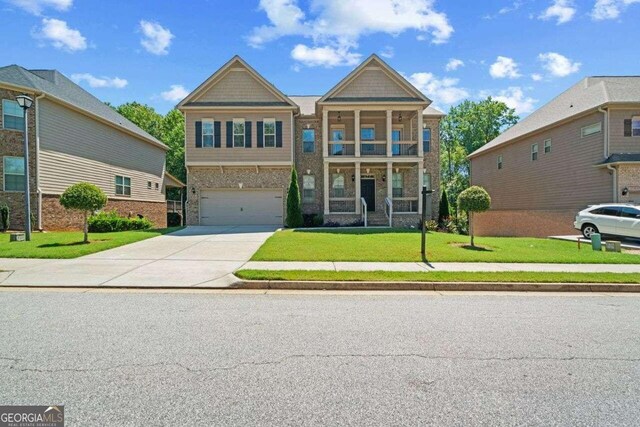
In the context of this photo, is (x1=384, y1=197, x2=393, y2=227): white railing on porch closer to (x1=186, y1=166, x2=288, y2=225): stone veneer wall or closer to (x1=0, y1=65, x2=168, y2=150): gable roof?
(x1=186, y1=166, x2=288, y2=225): stone veneer wall

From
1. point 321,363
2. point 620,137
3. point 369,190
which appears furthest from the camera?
point 369,190

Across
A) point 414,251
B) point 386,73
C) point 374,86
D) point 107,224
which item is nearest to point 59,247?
point 107,224

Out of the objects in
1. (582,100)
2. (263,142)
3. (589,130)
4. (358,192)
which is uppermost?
(582,100)

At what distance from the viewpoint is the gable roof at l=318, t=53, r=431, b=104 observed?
20.4m

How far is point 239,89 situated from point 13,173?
41.3ft

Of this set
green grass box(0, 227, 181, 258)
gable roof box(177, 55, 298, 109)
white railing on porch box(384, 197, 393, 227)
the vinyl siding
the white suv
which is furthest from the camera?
gable roof box(177, 55, 298, 109)

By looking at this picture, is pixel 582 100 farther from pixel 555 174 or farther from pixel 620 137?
pixel 555 174

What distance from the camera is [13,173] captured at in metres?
17.9

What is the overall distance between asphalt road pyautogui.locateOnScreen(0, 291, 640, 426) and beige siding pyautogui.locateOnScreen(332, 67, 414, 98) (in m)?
17.1

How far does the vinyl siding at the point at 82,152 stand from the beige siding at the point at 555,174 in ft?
92.2

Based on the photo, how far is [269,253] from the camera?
10773 mm

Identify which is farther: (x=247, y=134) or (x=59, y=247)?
(x=247, y=134)

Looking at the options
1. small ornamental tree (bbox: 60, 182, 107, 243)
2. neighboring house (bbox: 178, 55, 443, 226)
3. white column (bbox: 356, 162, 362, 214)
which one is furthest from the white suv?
small ornamental tree (bbox: 60, 182, 107, 243)

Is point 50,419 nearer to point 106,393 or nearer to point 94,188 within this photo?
point 106,393
